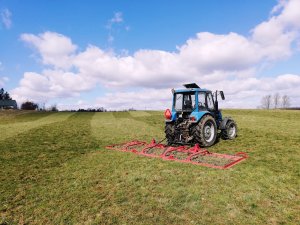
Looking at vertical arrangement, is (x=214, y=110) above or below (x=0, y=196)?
above

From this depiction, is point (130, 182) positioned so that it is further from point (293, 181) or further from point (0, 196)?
point (293, 181)

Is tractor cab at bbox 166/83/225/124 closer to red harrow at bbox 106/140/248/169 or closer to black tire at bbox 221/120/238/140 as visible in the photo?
black tire at bbox 221/120/238/140

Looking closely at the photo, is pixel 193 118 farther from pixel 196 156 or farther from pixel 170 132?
pixel 196 156

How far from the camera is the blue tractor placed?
10.5 meters

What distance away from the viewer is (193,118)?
1038 cm

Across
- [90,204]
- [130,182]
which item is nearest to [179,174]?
[130,182]

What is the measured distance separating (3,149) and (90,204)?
8.42 metres

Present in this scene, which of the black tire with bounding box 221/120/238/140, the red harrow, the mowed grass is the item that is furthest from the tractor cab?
the mowed grass

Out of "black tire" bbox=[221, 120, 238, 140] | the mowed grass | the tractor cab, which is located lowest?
the mowed grass

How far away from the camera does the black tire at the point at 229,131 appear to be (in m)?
12.4

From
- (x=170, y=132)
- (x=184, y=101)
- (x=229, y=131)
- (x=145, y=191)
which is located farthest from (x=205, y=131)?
(x=145, y=191)

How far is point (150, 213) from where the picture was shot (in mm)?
4828

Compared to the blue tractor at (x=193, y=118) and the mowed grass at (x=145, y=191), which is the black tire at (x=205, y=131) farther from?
the mowed grass at (x=145, y=191)

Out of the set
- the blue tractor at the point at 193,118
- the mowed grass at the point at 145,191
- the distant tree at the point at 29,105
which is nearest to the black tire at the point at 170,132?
the blue tractor at the point at 193,118
